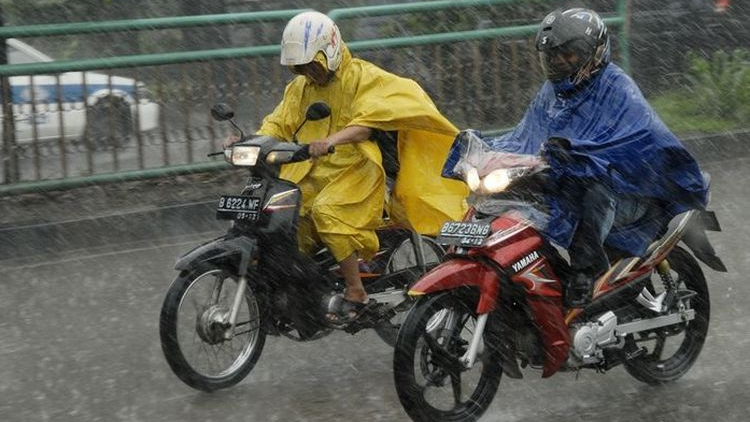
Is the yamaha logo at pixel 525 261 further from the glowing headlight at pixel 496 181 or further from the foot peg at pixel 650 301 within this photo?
the foot peg at pixel 650 301

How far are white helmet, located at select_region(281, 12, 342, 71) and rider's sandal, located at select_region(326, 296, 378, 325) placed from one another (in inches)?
46.5

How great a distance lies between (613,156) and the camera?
215 inches

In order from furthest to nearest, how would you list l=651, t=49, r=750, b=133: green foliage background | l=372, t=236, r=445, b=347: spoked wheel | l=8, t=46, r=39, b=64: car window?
l=651, t=49, r=750, b=133: green foliage background → l=8, t=46, r=39, b=64: car window → l=372, t=236, r=445, b=347: spoked wheel

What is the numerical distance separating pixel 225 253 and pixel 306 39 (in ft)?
3.60

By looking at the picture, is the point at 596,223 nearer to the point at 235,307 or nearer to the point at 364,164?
the point at 364,164

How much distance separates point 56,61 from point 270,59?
1.61 metres

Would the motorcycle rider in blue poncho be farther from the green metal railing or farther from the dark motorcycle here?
the green metal railing

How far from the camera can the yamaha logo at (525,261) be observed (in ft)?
17.5

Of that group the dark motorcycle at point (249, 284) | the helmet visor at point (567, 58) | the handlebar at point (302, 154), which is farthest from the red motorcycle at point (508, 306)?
the dark motorcycle at point (249, 284)

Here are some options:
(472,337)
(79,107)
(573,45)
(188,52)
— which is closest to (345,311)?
(472,337)

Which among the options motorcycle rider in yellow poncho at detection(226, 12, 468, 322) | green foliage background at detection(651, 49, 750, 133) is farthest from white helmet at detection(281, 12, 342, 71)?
green foliage background at detection(651, 49, 750, 133)

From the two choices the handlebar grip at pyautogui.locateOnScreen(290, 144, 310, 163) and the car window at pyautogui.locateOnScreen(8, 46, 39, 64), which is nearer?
the handlebar grip at pyautogui.locateOnScreen(290, 144, 310, 163)

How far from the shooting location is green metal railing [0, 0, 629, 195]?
9.38 meters

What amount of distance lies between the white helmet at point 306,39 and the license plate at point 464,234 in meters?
1.28
